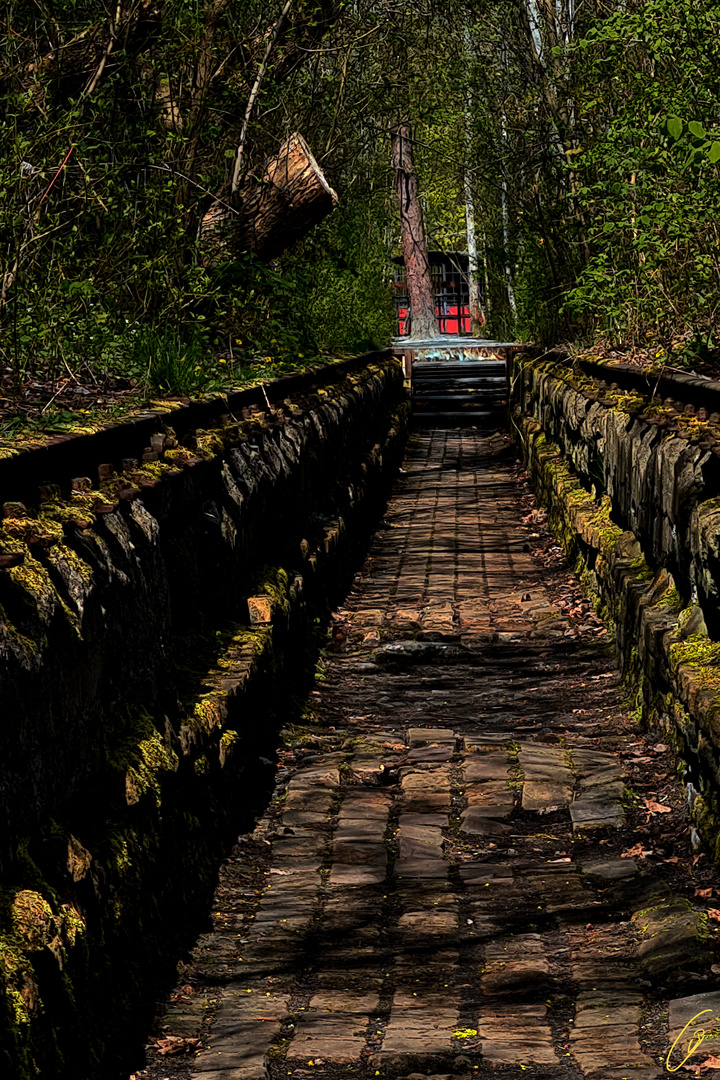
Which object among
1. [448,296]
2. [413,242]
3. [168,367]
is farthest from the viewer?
[448,296]

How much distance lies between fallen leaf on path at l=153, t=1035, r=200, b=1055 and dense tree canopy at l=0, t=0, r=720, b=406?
2.75m

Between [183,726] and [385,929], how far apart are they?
0.83m

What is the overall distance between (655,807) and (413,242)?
33.3 meters

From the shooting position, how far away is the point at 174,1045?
3223mm

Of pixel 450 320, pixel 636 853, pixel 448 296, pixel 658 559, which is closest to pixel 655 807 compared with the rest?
pixel 636 853

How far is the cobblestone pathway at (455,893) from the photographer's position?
3193 millimetres

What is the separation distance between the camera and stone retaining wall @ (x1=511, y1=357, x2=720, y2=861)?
14.2ft

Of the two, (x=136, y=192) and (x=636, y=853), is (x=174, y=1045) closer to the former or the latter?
(x=636, y=853)

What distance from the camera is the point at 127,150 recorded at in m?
8.95

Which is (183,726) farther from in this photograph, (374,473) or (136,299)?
(374,473)

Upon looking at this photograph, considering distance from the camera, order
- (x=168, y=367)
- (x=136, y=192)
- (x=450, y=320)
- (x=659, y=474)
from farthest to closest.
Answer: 1. (x=450, y=320)
2. (x=136, y=192)
3. (x=168, y=367)
4. (x=659, y=474)

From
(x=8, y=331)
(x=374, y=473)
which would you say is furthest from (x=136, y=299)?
(x=374, y=473)

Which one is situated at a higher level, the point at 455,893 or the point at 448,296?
the point at 448,296

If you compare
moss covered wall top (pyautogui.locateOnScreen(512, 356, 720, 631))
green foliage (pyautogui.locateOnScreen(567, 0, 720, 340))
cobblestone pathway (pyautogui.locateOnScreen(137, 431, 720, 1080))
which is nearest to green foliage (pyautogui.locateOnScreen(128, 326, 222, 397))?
cobblestone pathway (pyautogui.locateOnScreen(137, 431, 720, 1080))
